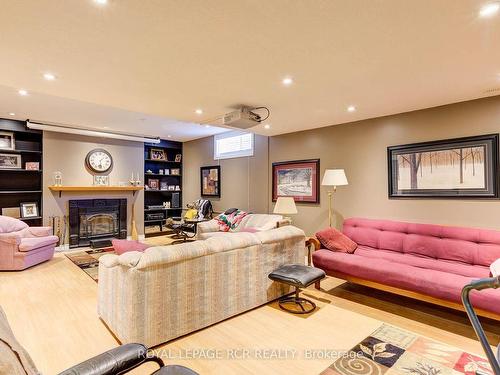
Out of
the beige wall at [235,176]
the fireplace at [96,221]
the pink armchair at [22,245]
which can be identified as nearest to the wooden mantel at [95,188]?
the fireplace at [96,221]

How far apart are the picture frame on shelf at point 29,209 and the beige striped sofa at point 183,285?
13.4 ft

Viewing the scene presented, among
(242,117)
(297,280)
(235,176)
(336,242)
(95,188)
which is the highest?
(242,117)

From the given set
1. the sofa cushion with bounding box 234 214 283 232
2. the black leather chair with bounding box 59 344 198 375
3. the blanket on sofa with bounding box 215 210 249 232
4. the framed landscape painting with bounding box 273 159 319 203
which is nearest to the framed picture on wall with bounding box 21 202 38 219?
the blanket on sofa with bounding box 215 210 249 232

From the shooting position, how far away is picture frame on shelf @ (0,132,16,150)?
17.3 ft

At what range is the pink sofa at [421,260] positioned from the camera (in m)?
2.52

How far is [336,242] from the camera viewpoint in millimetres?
3645

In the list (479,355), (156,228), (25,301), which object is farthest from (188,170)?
(479,355)

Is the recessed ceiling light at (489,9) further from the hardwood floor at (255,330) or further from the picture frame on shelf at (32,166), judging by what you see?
the picture frame on shelf at (32,166)

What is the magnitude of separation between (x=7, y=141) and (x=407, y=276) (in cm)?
715

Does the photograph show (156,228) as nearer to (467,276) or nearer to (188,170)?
(188,170)

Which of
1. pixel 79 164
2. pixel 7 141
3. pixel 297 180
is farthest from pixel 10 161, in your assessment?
pixel 297 180

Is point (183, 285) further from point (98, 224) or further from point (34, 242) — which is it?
point (98, 224)

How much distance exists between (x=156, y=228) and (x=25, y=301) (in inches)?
176

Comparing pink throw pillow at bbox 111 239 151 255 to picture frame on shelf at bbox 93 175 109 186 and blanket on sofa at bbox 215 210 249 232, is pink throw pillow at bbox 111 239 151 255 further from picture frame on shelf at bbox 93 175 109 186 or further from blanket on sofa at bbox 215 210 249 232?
picture frame on shelf at bbox 93 175 109 186
